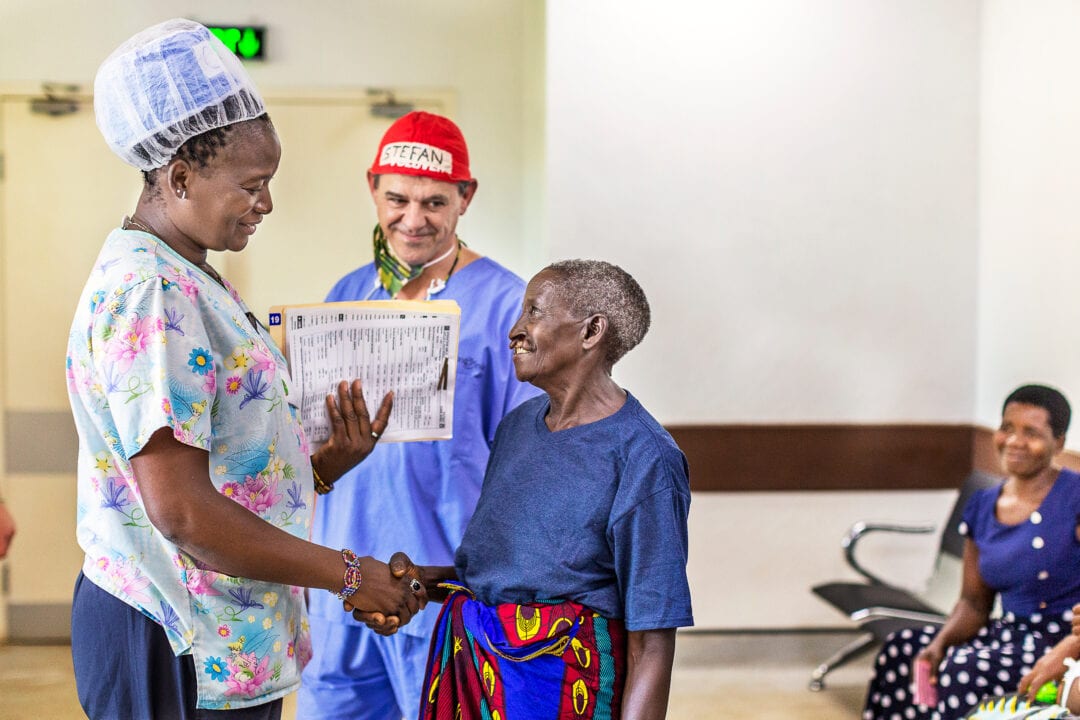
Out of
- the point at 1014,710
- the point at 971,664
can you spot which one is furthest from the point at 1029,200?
the point at 1014,710

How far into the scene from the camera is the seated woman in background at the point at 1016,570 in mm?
2836

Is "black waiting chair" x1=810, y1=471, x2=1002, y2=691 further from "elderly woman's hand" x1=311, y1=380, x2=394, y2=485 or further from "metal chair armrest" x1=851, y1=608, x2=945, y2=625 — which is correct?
"elderly woman's hand" x1=311, y1=380, x2=394, y2=485

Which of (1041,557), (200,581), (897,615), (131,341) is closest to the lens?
(131,341)

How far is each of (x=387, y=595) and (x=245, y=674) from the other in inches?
10.0

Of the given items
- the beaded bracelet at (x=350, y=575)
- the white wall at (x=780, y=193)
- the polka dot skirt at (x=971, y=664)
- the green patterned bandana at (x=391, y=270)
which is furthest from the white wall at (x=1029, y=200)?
the beaded bracelet at (x=350, y=575)

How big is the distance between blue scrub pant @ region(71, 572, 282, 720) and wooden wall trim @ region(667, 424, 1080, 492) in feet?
9.70

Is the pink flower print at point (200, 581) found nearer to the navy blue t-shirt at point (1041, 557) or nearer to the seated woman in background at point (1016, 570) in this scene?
the seated woman in background at point (1016, 570)

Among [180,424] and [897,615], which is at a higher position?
[180,424]

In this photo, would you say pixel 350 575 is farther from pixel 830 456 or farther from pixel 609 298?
pixel 830 456

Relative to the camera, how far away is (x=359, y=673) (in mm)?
2217

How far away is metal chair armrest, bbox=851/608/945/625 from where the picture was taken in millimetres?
3549

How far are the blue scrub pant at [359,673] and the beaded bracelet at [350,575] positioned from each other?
63cm

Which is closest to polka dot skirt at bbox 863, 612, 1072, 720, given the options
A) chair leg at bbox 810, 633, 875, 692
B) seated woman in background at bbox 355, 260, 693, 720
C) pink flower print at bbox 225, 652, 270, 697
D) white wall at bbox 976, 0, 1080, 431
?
chair leg at bbox 810, 633, 875, 692

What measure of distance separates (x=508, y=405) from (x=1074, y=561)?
1.61 m
